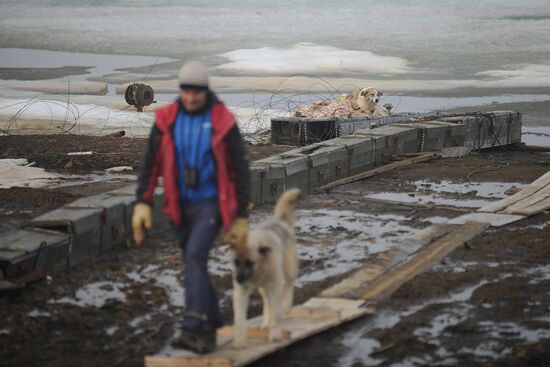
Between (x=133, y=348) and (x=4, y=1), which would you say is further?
(x=4, y=1)

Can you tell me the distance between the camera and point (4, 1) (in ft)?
166

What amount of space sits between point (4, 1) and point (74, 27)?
995 centimetres

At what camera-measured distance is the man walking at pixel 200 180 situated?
748 centimetres

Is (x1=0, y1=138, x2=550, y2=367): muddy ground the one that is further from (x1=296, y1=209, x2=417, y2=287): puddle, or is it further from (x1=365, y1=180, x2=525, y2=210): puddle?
(x1=365, y1=180, x2=525, y2=210): puddle

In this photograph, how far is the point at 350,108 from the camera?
70.7 feet

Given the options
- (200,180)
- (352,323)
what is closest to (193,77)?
(200,180)

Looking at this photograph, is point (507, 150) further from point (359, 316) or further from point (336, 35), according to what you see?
point (336, 35)

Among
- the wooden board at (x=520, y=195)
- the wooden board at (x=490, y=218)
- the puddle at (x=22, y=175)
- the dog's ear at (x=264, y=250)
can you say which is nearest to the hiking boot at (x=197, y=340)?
the dog's ear at (x=264, y=250)

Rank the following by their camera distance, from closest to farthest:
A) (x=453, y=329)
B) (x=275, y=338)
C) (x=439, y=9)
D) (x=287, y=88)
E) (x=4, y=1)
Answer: (x=275, y=338), (x=453, y=329), (x=287, y=88), (x=439, y=9), (x=4, y=1)

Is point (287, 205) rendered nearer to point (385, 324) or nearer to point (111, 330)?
point (385, 324)

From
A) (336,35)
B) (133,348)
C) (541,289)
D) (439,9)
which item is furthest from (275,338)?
(439,9)

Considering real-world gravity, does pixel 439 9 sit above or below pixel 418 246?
above

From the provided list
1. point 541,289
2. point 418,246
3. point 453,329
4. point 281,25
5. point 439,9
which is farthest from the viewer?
point 439,9

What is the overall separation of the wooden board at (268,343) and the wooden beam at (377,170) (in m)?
6.38
